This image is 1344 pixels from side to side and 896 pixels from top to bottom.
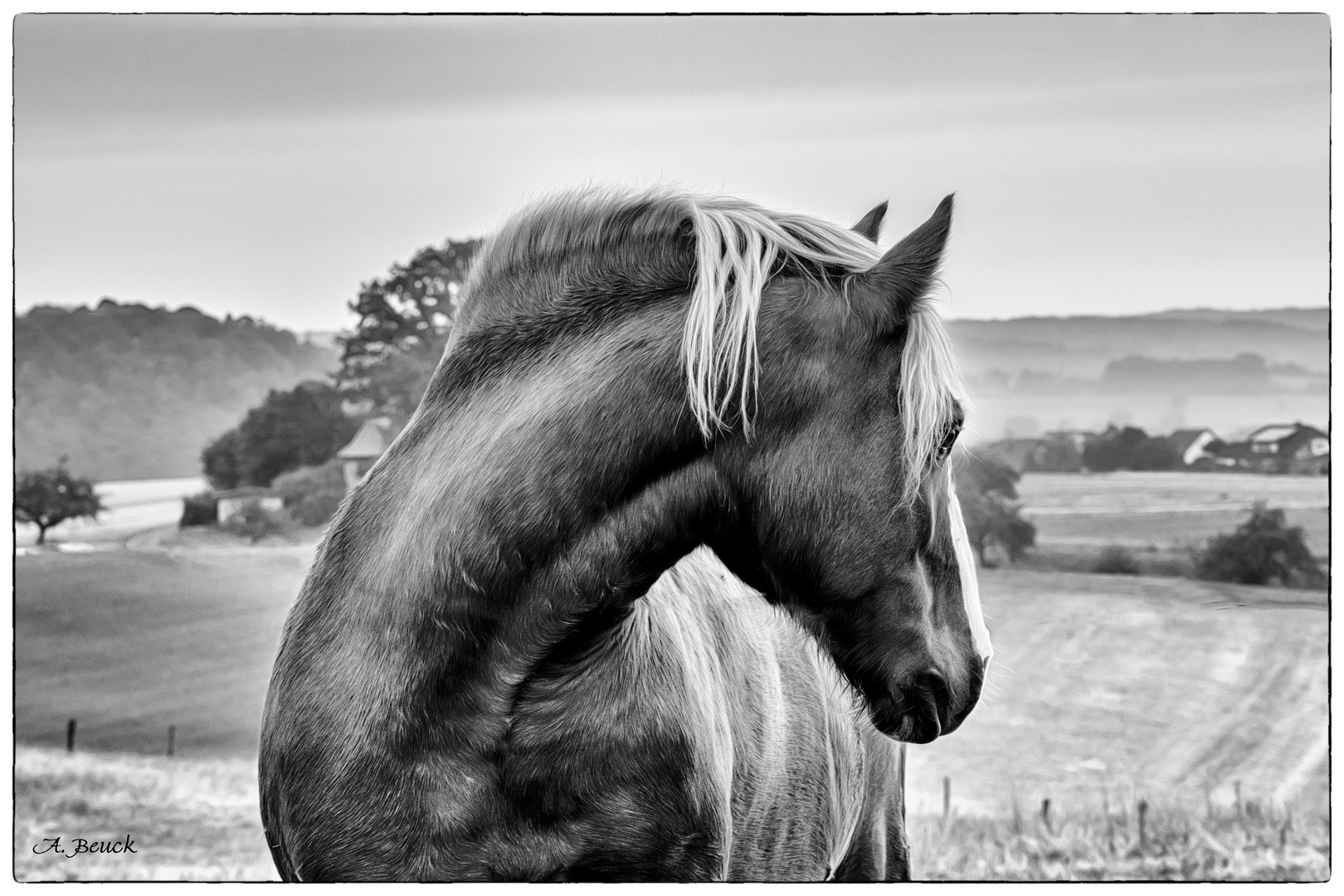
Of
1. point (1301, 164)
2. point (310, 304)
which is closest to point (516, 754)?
point (310, 304)

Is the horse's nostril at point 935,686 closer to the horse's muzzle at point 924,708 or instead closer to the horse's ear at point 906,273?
the horse's muzzle at point 924,708

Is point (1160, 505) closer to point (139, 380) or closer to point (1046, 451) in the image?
point (1046, 451)

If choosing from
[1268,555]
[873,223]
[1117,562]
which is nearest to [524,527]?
[873,223]

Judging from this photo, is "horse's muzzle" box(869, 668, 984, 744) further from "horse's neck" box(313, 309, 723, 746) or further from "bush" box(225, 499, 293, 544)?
"bush" box(225, 499, 293, 544)

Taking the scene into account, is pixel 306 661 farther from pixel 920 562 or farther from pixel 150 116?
pixel 150 116
